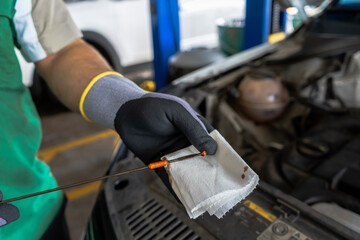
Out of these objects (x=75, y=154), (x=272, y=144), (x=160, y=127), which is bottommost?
(x=75, y=154)

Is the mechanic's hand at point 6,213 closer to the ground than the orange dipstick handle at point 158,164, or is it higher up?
closer to the ground

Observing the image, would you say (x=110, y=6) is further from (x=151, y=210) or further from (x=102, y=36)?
(x=151, y=210)

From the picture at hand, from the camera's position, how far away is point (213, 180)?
0.62 meters

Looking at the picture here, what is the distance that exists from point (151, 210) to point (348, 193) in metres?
0.65

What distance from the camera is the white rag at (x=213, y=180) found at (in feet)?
1.94

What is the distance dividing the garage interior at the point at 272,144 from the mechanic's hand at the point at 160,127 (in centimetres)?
14

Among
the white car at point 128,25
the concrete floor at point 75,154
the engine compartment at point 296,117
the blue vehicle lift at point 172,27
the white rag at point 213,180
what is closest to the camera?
the white rag at point 213,180

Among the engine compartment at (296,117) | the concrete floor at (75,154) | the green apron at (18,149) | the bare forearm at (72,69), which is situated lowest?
the concrete floor at (75,154)

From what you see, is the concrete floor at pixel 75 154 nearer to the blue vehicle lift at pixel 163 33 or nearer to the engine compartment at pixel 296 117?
the blue vehicle lift at pixel 163 33

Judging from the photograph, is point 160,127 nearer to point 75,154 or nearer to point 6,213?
point 6,213

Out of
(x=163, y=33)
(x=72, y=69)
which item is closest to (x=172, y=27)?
(x=163, y=33)

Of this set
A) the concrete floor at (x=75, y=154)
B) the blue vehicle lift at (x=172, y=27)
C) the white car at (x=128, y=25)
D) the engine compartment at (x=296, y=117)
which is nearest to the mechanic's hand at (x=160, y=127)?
the engine compartment at (x=296, y=117)

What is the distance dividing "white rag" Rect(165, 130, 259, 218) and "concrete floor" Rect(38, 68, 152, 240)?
1588 millimetres

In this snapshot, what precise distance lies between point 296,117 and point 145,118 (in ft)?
3.63
